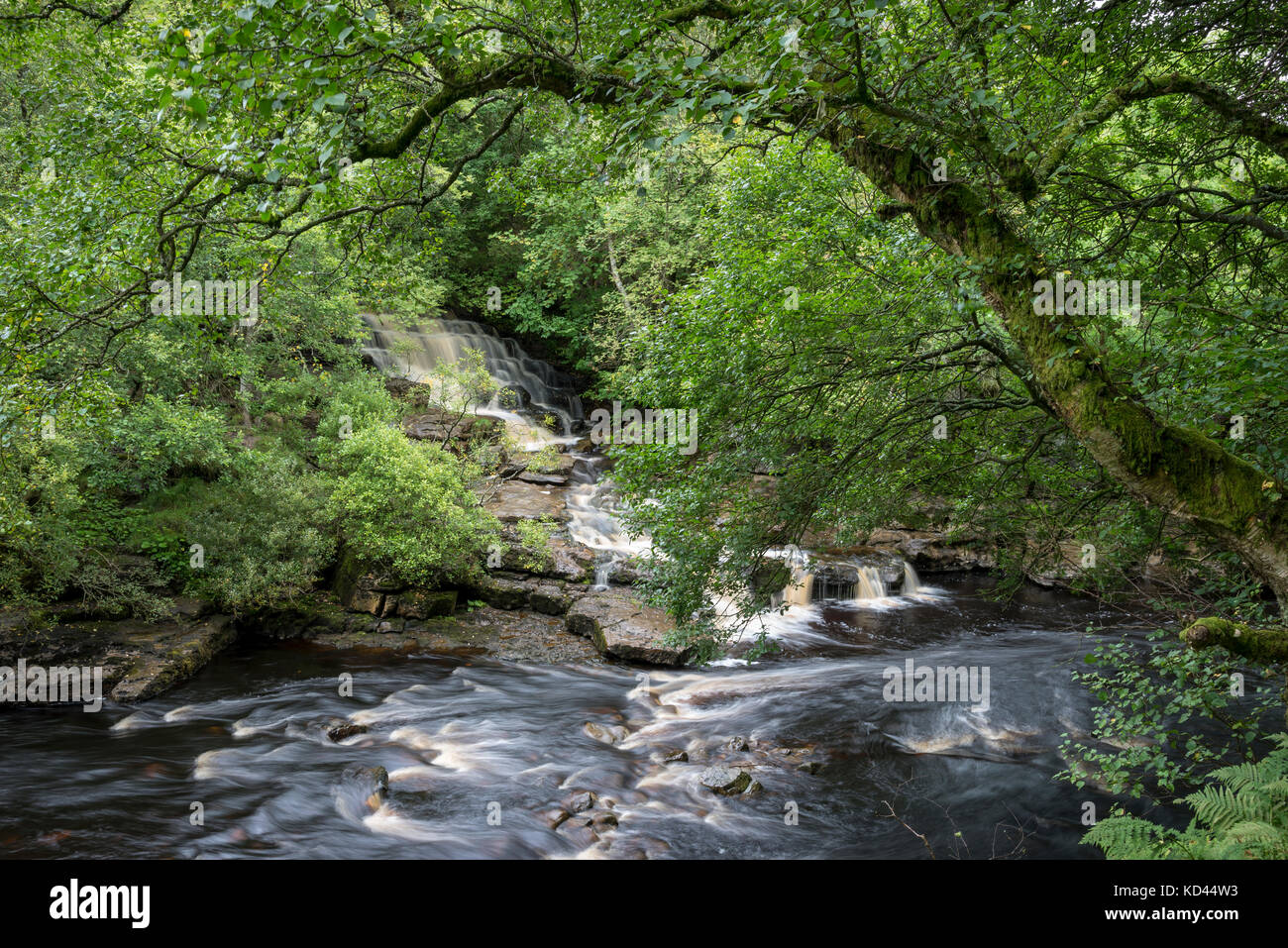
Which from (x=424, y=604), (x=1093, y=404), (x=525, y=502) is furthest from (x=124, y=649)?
(x=1093, y=404)

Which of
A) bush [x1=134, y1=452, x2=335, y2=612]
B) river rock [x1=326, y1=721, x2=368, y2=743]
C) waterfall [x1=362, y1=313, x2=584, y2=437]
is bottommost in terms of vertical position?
river rock [x1=326, y1=721, x2=368, y2=743]

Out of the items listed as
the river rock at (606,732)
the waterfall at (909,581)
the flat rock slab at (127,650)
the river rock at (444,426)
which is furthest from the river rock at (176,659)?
the waterfall at (909,581)

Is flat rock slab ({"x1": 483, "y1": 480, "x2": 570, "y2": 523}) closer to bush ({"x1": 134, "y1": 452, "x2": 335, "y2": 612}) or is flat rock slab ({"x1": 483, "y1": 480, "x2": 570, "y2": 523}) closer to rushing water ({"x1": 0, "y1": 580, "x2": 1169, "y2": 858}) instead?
bush ({"x1": 134, "y1": 452, "x2": 335, "y2": 612})

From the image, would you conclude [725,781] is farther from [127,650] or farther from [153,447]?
[153,447]

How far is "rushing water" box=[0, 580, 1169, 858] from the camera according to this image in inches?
296

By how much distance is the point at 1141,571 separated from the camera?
22.7ft

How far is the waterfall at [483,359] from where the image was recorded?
23.5 meters

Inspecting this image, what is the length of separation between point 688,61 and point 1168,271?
510cm

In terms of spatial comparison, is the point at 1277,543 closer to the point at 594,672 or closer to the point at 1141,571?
the point at 1141,571

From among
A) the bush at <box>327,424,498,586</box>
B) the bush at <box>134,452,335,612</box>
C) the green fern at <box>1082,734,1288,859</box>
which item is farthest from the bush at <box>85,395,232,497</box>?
the green fern at <box>1082,734,1288,859</box>

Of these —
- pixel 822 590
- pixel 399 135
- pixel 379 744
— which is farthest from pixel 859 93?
pixel 822 590

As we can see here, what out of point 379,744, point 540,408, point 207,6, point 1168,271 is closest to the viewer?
point 207,6

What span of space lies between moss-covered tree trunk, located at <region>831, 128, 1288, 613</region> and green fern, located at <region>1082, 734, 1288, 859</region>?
218cm

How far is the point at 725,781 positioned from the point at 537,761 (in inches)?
102
